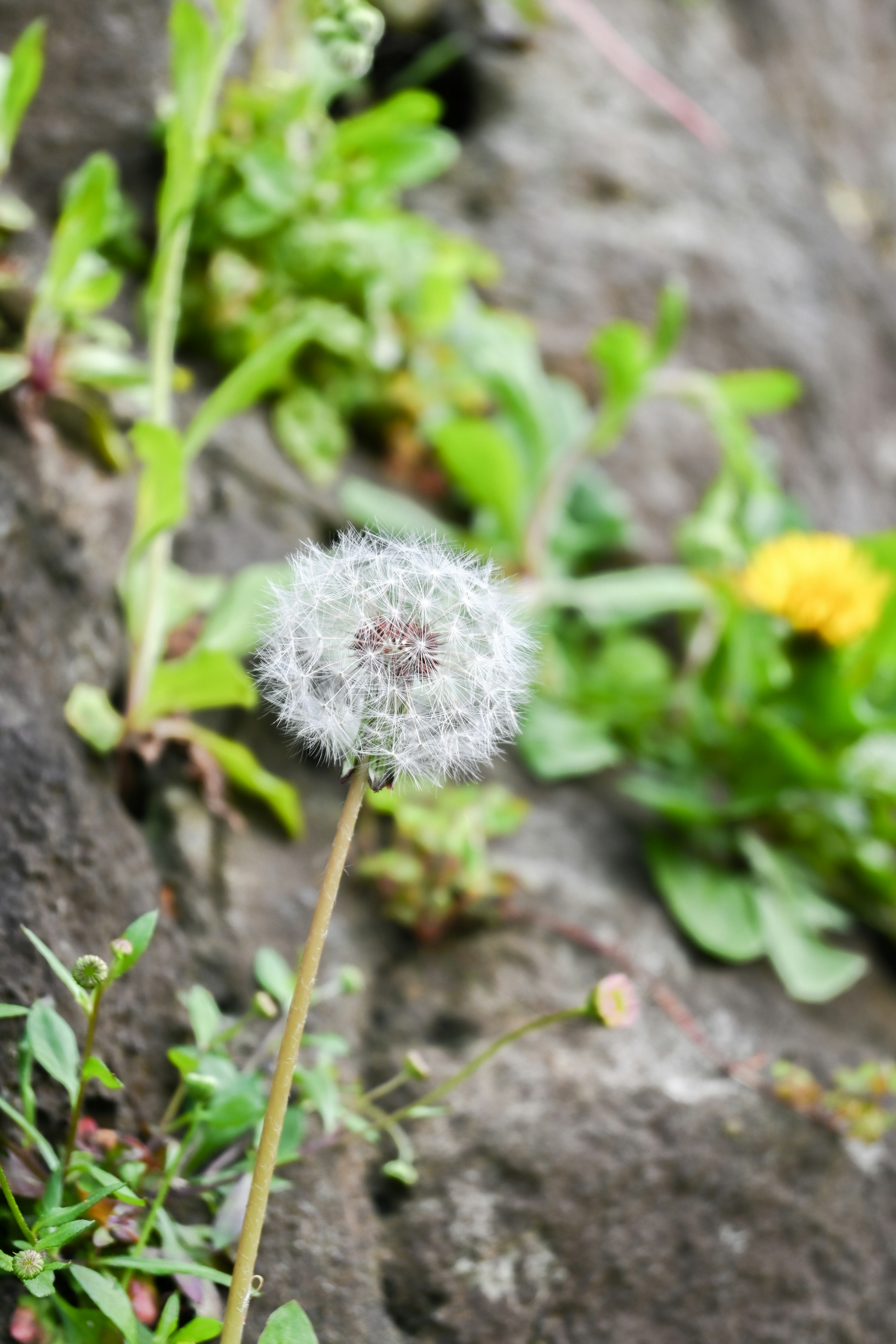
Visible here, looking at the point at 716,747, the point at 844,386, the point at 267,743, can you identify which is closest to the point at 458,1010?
the point at 267,743

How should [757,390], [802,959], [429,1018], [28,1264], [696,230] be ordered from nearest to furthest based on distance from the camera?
[28,1264]
[429,1018]
[802,959]
[757,390]
[696,230]

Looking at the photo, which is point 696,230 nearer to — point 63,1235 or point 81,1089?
point 81,1089

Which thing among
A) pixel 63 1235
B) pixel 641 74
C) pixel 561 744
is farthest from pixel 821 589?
pixel 641 74

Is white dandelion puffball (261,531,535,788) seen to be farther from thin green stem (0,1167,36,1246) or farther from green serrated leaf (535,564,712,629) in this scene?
green serrated leaf (535,564,712,629)

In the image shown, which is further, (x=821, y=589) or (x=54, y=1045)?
(x=821, y=589)

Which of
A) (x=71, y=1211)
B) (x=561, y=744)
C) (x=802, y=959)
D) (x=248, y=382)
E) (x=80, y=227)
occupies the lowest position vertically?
(x=802, y=959)

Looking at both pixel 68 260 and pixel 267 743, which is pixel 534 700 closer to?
pixel 267 743
